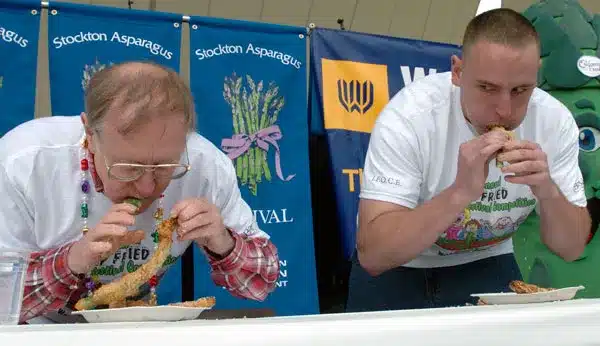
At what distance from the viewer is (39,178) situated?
5.58ft

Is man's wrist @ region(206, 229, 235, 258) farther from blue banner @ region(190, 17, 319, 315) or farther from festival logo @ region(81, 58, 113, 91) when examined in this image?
festival logo @ region(81, 58, 113, 91)

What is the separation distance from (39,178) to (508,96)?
123 cm

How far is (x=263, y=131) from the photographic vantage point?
3.12 metres

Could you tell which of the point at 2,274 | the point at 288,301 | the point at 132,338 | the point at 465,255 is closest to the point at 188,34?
the point at 288,301

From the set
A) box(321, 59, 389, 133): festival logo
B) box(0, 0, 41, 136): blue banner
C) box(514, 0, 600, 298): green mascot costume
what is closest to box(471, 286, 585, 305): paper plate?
box(514, 0, 600, 298): green mascot costume

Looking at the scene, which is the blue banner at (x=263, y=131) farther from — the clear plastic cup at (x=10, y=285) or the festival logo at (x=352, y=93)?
the clear plastic cup at (x=10, y=285)

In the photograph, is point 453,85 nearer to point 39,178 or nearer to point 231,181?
point 231,181

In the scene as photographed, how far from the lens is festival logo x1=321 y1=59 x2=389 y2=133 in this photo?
127 inches

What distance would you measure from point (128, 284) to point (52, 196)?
507mm

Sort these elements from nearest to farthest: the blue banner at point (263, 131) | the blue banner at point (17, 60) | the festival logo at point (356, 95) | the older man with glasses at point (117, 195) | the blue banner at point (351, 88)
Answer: the older man with glasses at point (117, 195), the blue banner at point (17, 60), the blue banner at point (263, 131), the blue banner at point (351, 88), the festival logo at point (356, 95)

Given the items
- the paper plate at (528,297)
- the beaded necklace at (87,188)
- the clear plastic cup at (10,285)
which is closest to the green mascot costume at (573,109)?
the paper plate at (528,297)

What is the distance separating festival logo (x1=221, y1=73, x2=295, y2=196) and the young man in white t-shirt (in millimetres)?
992

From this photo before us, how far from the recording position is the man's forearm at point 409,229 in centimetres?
182

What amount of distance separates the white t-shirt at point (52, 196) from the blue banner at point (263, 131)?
1195 mm
